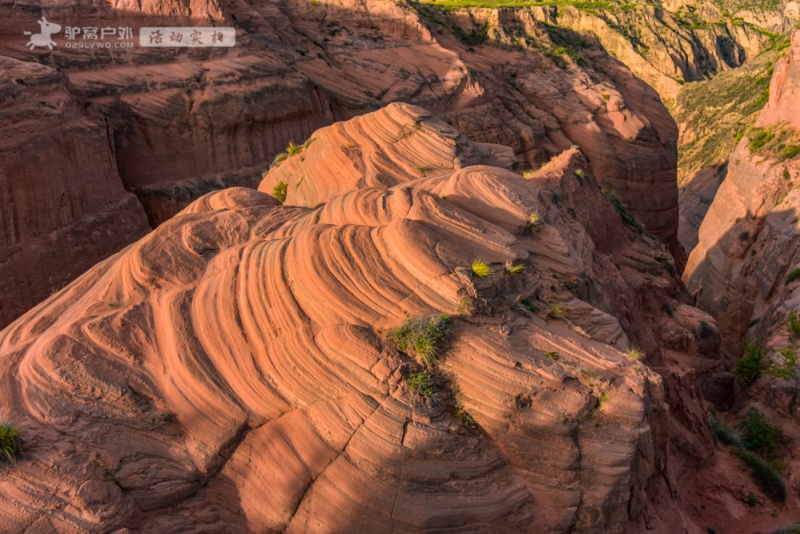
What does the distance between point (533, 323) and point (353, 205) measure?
380 centimetres

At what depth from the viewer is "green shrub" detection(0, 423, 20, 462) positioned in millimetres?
6891

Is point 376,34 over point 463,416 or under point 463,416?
over

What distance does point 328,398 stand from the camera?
7863mm

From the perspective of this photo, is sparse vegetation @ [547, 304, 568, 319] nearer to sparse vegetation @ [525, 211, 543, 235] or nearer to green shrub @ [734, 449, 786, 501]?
sparse vegetation @ [525, 211, 543, 235]

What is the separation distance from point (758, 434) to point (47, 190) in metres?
21.5

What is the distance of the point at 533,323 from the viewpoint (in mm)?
9055

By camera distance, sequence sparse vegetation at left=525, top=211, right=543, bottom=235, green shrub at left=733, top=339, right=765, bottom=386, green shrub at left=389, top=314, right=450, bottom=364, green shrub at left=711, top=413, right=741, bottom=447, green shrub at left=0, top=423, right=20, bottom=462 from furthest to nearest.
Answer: green shrub at left=733, top=339, right=765, bottom=386, green shrub at left=711, top=413, right=741, bottom=447, sparse vegetation at left=525, top=211, right=543, bottom=235, green shrub at left=389, top=314, right=450, bottom=364, green shrub at left=0, top=423, right=20, bottom=462

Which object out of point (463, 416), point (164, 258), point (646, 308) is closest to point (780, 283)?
point (646, 308)

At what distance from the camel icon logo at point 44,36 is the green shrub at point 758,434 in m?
26.6

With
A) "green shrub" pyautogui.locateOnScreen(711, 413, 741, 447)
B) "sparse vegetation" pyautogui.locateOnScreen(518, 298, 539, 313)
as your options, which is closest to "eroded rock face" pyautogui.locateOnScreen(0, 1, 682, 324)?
"sparse vegetation" pyautogui.locateOnScreen(518, 298, 539, 313)

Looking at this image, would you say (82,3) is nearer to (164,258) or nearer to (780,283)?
(164,258)

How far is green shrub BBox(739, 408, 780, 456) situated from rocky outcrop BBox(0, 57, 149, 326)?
20.1 m

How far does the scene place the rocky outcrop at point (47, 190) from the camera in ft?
65.2

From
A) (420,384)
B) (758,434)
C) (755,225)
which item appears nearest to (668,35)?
(755,225)
